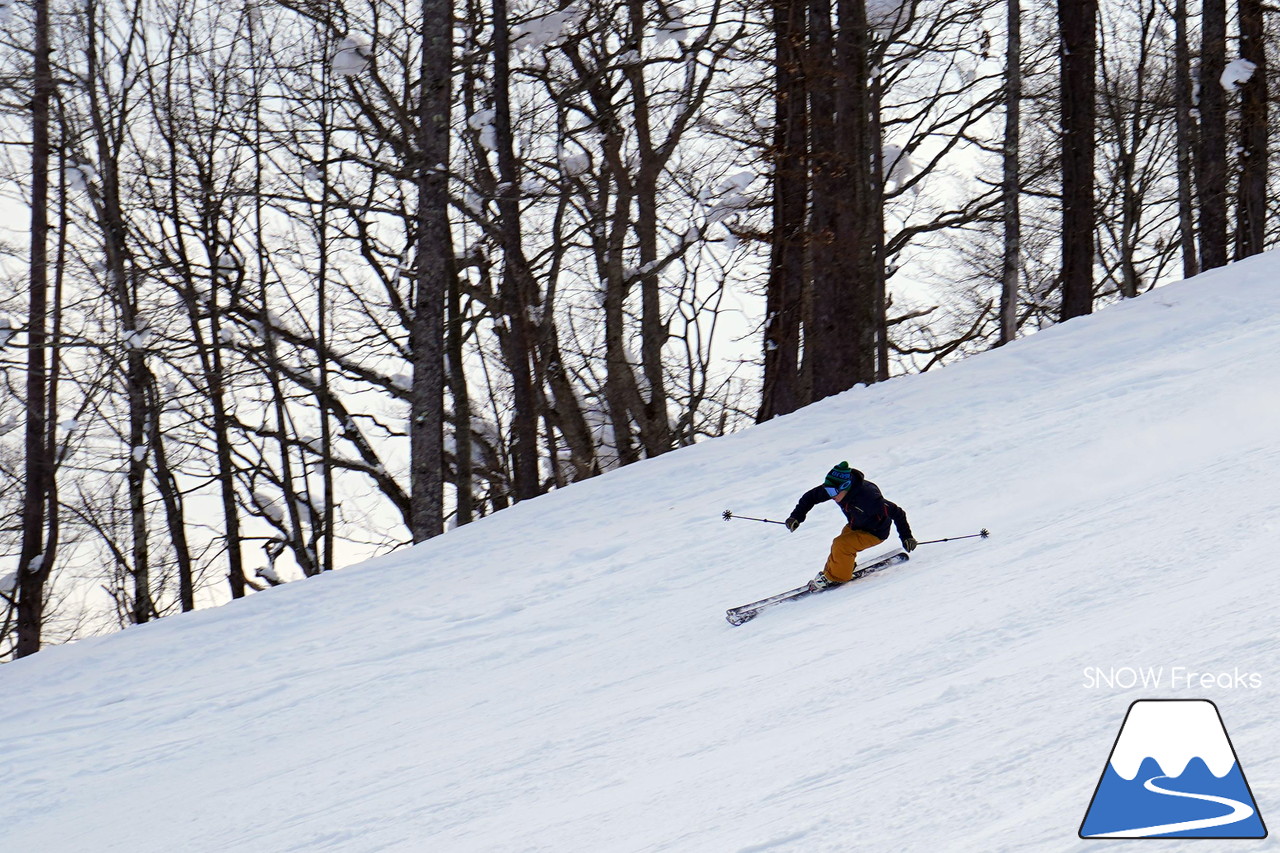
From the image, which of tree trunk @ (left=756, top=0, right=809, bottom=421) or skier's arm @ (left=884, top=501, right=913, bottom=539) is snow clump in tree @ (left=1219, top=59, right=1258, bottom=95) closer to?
tree trunk @ (left=756, top=0, right=809, bottom=421)

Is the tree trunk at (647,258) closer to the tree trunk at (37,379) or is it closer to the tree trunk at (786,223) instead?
the tree trunk at (786,223)

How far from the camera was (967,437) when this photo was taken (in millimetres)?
12414

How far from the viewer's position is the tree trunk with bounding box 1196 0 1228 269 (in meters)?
18.2

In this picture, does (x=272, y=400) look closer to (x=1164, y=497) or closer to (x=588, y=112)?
(x=588, y=112)

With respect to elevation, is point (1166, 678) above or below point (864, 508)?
below

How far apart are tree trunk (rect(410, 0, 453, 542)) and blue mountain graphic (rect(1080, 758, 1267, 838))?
11771 millimetres

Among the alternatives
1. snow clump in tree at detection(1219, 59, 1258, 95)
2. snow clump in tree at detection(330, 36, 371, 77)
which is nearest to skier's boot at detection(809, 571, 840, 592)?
snow clump in tree at detection(330, 36, 371, 77)

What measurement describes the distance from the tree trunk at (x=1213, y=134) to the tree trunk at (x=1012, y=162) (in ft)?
13.0

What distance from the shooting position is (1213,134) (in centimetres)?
1875

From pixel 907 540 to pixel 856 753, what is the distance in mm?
4004

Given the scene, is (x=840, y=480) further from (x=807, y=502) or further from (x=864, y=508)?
(x=807, y=502)

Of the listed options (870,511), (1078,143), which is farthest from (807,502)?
(1078,143)

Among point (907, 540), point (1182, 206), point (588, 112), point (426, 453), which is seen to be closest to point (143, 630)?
point (426, 453)

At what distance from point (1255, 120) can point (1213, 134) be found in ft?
2.03
